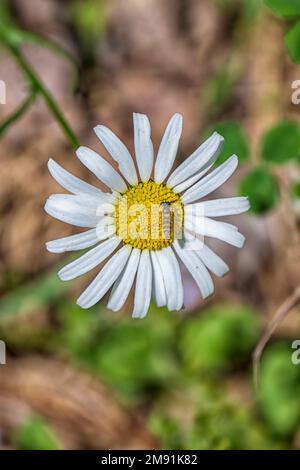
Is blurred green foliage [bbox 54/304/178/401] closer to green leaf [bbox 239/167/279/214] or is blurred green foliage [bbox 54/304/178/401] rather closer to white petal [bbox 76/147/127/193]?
green leaf [bbox 239/167/279/214]

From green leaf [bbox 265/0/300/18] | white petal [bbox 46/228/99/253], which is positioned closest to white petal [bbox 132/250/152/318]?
white petal [bbox 46/228/99/253]

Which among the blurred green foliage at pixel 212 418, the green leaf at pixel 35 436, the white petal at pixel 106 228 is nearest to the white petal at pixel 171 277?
the white petal at pixel 106 228

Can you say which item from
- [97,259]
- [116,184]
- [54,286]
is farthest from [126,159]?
[54,286]

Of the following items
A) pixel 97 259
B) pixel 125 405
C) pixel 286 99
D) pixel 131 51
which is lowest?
pixel 125 405

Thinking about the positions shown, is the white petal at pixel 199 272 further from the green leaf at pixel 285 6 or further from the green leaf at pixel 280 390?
the green leaf at pixel 280 390

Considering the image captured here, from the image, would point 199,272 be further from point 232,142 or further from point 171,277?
point 232,142

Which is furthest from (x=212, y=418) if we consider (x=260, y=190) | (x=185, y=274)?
(x=260, y=190)
